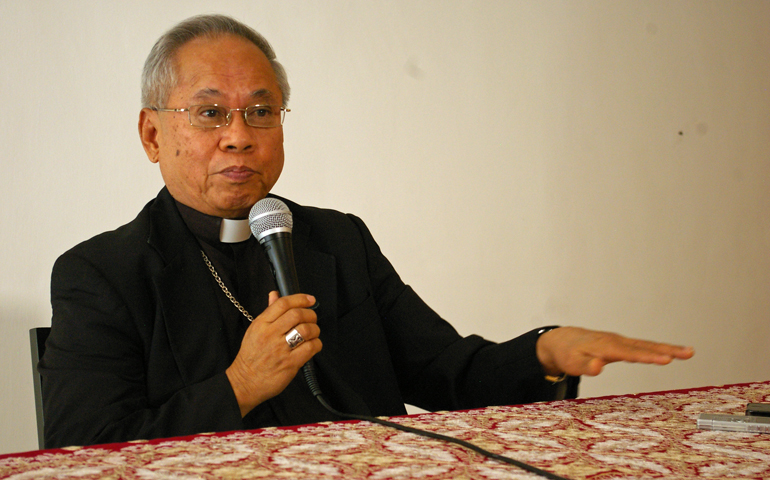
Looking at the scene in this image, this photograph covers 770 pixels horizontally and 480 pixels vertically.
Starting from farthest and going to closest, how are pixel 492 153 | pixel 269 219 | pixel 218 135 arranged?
pixel 492 153 < pixel 218 135 < pixel 269 219

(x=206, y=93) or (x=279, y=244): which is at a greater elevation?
(x=206, y=93)

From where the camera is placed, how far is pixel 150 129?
68.8 inches

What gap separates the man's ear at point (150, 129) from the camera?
1.72 metres

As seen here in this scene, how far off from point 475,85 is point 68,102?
6.57ft

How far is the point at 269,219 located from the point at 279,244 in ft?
0.23

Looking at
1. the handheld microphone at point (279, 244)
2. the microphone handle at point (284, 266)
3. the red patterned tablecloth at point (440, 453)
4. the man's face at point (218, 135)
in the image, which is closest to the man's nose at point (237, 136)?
the man's face at point (218, 135)

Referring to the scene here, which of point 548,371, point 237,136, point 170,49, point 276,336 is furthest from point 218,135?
point 548,371

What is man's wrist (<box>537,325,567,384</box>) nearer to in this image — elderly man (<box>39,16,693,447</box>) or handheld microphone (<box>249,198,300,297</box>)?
elderly man (<box>39,16,693,447</box>)

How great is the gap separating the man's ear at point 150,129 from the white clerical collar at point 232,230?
0.26 m

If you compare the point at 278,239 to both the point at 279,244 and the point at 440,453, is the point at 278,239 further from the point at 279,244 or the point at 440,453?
the point at 440,453

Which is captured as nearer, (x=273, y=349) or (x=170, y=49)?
(x=273, y=349)

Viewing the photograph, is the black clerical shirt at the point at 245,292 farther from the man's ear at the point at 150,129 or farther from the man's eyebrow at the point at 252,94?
the man's eyebrow at the point at 252,94

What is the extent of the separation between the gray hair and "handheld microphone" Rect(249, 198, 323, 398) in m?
0.50

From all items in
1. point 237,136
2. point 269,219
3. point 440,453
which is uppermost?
point 237,136
